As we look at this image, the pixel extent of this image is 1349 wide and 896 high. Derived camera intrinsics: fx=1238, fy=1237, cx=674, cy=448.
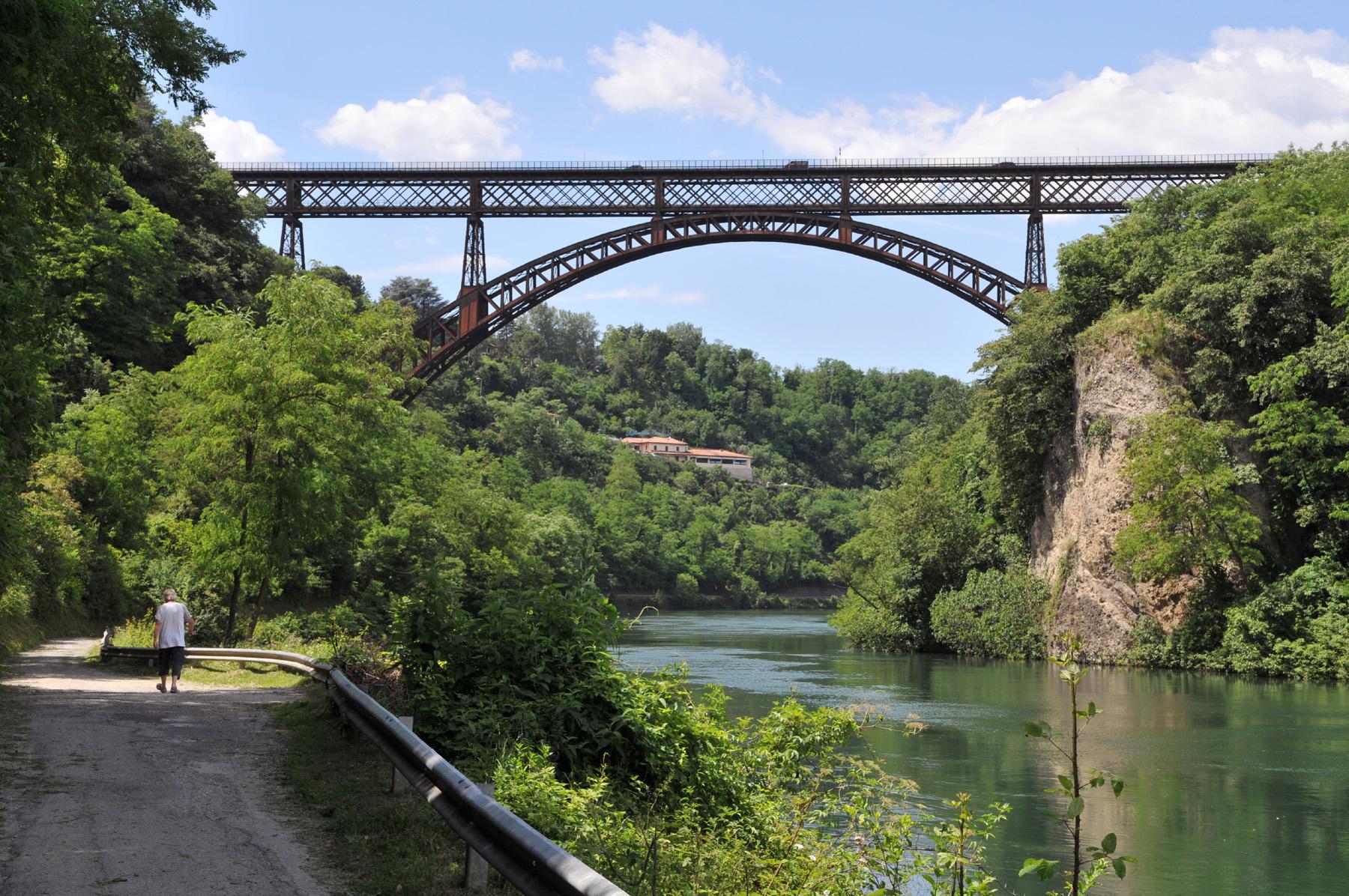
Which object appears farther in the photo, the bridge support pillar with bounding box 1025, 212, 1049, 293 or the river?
the bridge support pillar with bounding box 1025, 212, 1049, 293

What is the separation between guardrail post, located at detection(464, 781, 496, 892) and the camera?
227 inches

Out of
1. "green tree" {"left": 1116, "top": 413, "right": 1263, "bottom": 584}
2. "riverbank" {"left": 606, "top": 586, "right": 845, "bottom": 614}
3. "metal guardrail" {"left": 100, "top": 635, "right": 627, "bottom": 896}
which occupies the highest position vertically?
"green tree" {"left": 1116, "top": 413, "right": 1263, "bottom": 584}

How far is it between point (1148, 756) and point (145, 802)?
596 inches

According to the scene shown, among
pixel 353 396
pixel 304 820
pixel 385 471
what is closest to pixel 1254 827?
pixel 304 820

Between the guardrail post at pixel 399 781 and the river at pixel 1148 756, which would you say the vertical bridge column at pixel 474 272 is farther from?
the guardrail post at pixel 399 781

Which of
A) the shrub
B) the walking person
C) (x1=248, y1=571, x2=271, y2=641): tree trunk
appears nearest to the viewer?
the walking person

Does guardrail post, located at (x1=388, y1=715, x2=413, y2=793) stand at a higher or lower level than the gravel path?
higher

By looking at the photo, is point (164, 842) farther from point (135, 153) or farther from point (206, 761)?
point (135, 153)

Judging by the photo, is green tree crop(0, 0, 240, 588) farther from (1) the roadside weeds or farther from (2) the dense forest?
(1) the roadside weeds

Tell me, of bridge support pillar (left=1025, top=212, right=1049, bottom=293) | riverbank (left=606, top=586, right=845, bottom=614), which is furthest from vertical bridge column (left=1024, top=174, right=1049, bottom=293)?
riverbank (left=606, top=586, right=845, bottom=614)

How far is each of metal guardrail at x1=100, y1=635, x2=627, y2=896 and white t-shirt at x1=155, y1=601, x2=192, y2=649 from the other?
6.87 meters

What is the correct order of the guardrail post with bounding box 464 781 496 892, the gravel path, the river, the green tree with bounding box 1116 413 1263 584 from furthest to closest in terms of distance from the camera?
the green tree with bounding box 1116 413 1263 584 < the river < the gravel path < the guardrail post with bounding box 464 781 496 892

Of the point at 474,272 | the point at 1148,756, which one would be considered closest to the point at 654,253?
the point at 474,272

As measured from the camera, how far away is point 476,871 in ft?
19.0
